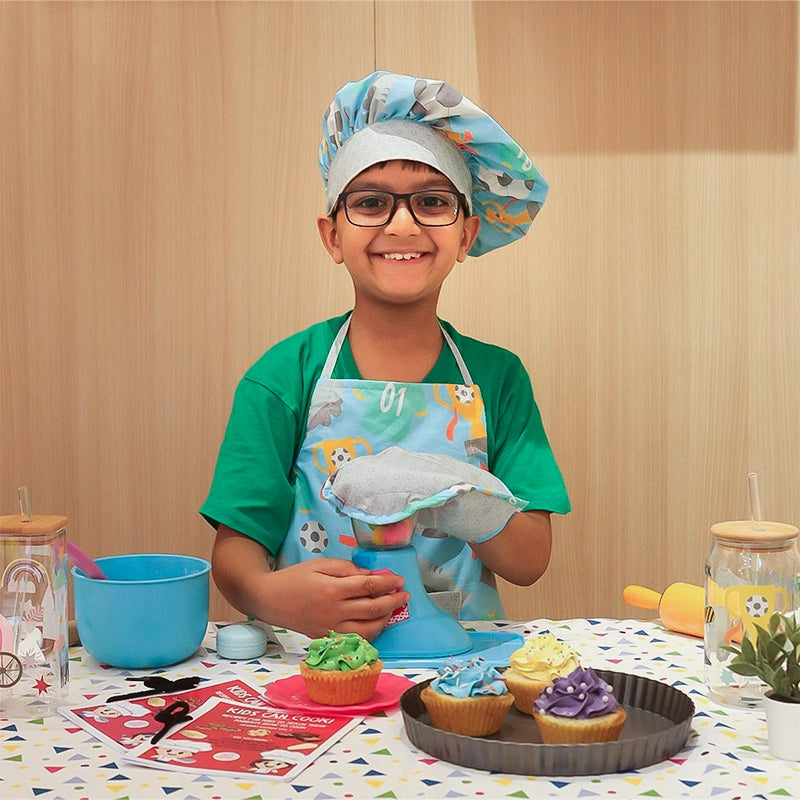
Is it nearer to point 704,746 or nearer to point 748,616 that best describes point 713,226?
point 748,616

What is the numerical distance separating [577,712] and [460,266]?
4.18ft

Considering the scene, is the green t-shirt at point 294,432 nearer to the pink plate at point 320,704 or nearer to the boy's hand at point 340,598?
the boy's hand at point 340,598

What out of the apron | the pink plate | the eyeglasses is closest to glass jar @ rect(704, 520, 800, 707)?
the pink plate

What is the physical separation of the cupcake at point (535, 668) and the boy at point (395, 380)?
29 cm

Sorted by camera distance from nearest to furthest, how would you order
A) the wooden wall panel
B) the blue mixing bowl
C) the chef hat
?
the blue mixing bowl
the chef hat
the wooden wall panel

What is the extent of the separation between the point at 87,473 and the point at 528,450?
960 millimetres

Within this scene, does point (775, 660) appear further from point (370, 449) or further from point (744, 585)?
point (370, 449)

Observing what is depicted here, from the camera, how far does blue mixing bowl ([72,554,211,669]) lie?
3.10ft

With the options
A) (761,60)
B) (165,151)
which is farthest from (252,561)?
(761,60)

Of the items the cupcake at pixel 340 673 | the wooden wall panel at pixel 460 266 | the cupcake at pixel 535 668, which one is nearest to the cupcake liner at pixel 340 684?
the cupcake at pixel 340 673

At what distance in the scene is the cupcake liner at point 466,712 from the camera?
2.54ft

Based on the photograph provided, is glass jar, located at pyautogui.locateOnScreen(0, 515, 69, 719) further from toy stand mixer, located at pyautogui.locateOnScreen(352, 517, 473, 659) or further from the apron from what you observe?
the apron

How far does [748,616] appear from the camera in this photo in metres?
0.90

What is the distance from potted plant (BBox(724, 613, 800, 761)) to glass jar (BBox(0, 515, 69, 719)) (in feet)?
1.74
